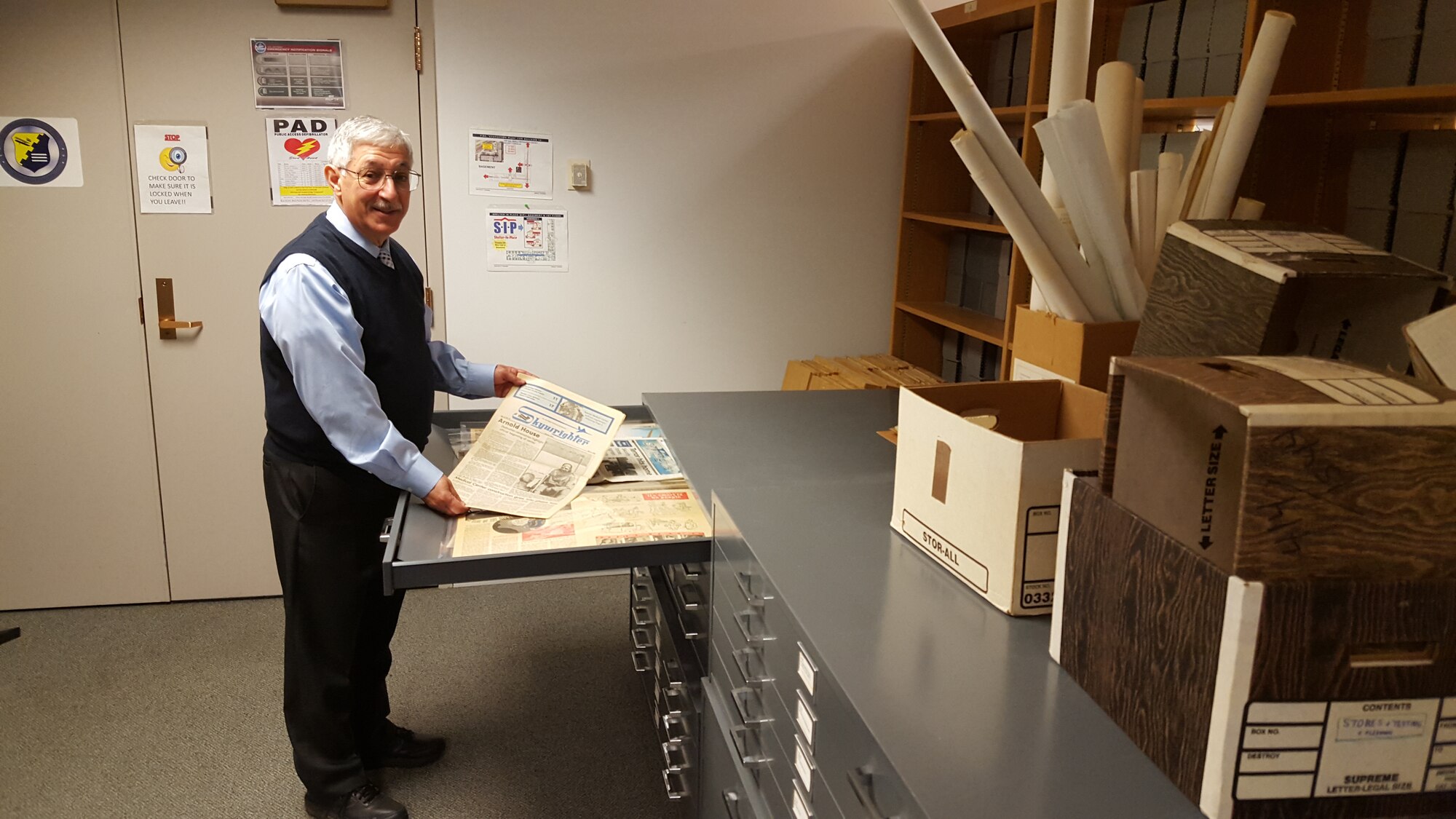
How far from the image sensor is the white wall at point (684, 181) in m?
3.34

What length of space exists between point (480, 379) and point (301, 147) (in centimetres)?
134

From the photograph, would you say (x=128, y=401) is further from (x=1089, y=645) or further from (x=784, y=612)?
(x=1089, y=645)

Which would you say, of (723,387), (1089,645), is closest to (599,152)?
(723,387)

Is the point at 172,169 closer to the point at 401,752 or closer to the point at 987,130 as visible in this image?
the point at 401,752

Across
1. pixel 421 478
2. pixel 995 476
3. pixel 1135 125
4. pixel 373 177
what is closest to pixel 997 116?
pixel 1135 125

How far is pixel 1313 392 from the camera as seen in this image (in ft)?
2.64

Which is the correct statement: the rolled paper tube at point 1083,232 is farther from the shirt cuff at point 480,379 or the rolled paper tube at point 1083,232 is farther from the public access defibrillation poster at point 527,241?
the public access defibrillation poster at point 527,241

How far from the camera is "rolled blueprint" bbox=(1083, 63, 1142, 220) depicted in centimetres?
151

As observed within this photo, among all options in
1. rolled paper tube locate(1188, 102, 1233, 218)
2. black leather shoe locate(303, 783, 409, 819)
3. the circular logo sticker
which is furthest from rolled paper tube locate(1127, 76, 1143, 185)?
the circular logo sticker

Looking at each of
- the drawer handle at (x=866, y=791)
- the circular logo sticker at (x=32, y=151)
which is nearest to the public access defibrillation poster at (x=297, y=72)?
the circular logo sticker at (x=32, y=151)

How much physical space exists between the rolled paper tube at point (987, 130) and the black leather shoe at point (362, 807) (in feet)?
6.05

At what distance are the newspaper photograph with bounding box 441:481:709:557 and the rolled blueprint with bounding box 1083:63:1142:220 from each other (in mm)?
874

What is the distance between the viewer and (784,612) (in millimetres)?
1260

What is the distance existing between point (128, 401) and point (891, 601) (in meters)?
2.96
